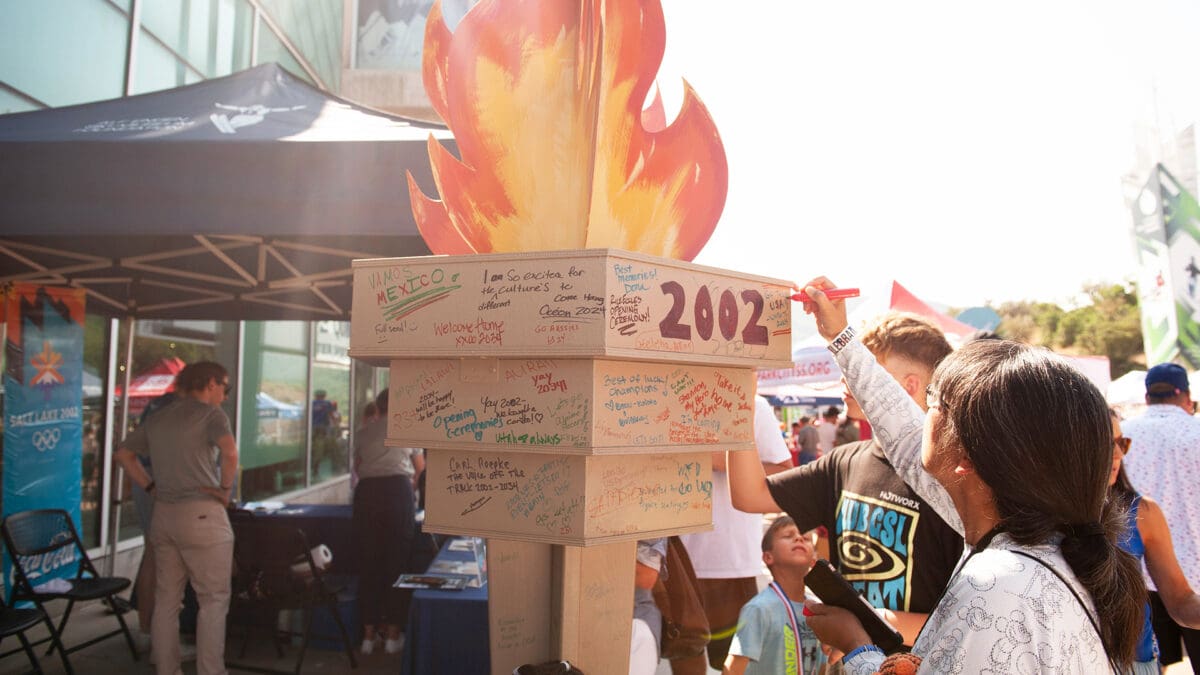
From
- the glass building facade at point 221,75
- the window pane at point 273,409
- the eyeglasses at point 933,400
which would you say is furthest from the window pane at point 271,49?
the eyeglasses at point 933,400

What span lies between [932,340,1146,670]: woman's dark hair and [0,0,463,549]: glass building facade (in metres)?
2.91

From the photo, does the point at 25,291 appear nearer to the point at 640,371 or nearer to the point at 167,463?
the point at 167,463

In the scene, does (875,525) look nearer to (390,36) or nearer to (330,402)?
(330,402)

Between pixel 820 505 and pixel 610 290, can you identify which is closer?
pixel 610 290

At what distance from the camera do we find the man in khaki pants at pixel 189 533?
4.36 meters

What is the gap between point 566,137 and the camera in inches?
79.9

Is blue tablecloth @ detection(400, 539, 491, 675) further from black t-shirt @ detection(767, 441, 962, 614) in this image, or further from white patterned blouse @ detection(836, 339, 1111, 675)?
white patterned blouse @ detection(836, 339, 1111, 675)

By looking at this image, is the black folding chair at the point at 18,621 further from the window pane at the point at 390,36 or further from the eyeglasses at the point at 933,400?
the window pane at the point at 390,36

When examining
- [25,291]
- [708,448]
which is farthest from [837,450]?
[25,291]

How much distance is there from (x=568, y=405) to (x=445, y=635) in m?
2.62

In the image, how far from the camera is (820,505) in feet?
7.64

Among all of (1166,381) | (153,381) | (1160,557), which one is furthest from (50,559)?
(1166,381)

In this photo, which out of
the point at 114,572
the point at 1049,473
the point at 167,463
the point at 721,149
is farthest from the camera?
the point at 114,572

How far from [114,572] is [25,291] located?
9.34ft
